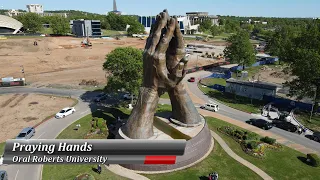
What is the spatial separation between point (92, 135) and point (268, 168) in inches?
1085

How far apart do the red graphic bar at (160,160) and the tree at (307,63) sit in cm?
3534

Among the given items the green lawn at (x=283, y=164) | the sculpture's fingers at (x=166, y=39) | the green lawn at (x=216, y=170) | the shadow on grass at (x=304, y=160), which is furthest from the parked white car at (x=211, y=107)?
the sculpture's fingers at (x=166, y=39)

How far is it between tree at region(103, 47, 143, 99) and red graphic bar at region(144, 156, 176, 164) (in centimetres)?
2192

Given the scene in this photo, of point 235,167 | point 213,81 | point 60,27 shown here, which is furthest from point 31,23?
point 235,167

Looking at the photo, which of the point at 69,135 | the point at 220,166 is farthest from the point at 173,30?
the point at 69,135

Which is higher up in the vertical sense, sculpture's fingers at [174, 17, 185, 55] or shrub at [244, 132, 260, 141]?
sculpture's fingers at [174, 17, 185, 55]

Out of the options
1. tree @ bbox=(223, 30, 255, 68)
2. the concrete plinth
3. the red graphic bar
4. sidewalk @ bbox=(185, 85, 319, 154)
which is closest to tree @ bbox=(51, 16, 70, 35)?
tree @ bbox=(223, 30, 255, 68)

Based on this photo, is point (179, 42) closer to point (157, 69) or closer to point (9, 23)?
point (157, 69)

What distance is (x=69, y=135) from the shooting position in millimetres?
44281

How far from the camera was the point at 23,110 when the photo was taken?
56531 mm

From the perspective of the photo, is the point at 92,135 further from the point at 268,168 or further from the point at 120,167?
the point at 268,168

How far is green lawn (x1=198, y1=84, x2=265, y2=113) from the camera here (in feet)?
195

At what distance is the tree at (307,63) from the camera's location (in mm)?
50906

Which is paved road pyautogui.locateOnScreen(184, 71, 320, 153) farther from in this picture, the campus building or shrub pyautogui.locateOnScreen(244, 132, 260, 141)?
the campus building
